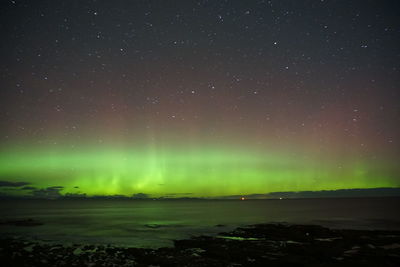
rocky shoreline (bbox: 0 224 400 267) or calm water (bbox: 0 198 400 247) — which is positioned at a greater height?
rocky shoreline (bbox: 0 224 400 267)

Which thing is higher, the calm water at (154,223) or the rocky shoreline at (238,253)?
the rocky shoreline at (238,253)

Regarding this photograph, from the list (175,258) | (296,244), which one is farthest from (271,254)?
(175,258)

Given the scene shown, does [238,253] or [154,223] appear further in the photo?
[154,223]

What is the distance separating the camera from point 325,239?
29.0m

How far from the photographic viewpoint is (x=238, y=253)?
74.7 ft

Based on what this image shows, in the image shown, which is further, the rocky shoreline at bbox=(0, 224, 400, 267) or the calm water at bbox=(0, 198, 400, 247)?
the calm water at bbox=(0, 198, 400, 247)

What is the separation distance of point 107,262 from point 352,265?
14.9 m

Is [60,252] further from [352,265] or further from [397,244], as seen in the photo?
[397,244]

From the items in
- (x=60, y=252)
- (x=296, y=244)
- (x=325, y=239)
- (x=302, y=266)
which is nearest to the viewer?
→ (x=302, y=266)

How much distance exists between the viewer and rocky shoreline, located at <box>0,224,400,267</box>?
66.2ft

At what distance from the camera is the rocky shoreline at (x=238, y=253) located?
2017cm

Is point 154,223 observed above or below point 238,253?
below

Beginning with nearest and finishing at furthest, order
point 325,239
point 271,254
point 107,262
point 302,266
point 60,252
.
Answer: point 302,266, point 107,262, point 271,254, point 60,252, point 325,239

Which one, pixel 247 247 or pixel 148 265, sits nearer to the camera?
pixel 148 265
